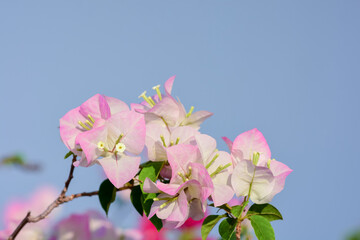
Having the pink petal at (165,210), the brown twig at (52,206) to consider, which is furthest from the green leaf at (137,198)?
the pink petal at (165,210)

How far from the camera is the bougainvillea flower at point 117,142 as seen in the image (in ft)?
3.20

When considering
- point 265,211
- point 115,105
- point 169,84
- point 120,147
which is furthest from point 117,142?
point 265,211

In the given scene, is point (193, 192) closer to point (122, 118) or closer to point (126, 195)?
point (122, 118)

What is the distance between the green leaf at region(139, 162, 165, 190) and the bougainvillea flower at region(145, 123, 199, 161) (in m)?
0.02

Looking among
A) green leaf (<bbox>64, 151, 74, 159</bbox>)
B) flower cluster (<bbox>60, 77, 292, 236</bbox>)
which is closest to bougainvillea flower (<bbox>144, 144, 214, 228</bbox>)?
flower cluster (<bbox>60, 77, 292, 236</bbox>)

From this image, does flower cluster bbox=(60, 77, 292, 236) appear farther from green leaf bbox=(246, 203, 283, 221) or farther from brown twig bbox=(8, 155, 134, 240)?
brown twig bbox=(8, 155, 134, 240)

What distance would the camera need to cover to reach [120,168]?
0.98 meters

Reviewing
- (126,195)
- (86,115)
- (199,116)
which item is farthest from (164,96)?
(126,195)

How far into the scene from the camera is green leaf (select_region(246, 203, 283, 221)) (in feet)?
3.35

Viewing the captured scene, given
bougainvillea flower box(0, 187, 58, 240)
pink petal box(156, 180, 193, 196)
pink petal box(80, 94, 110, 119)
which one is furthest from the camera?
bougainvillea flower box(0, 187, 58, 240)

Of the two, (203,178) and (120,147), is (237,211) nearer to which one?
(203,178)

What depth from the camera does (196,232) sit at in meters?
1.25

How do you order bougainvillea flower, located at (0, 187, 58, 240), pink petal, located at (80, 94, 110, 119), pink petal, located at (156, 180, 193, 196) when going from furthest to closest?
bougainvillea flower, located at (0, 187, 58, 240), pink petal, located at (80, 94, 110, 119), pink petal, located at (156, 180, 193, 196)

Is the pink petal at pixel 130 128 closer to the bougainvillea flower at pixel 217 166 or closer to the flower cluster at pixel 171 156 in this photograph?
the flower cluster at pixel 171 156
